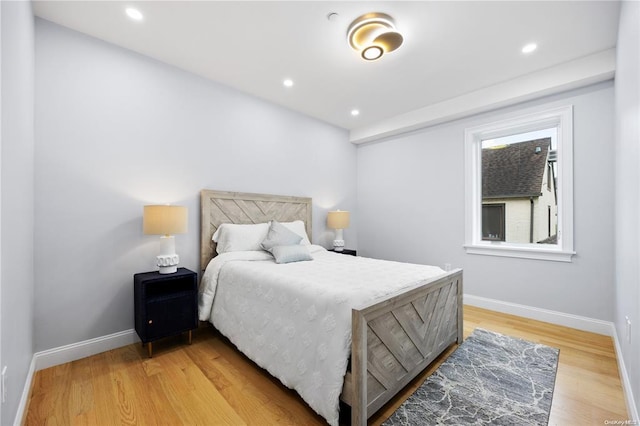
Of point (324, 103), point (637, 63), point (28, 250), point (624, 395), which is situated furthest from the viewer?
point (324, 103)

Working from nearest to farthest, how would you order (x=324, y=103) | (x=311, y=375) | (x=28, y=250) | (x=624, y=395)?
(x=311, y=375) < (x=624, y=395) < (x=28, y=250) < (x=324, y=103)

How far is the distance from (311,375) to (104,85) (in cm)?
296

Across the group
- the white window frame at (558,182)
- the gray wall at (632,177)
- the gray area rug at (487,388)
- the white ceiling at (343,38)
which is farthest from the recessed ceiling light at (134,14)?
the white window frame at (558,182)

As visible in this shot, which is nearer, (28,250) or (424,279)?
(28,250)

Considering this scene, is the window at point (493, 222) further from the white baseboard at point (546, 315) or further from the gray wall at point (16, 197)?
the gray wall at point (16, 197)

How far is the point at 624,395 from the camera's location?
5.81ft

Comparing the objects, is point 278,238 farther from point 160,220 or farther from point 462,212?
point 462,212

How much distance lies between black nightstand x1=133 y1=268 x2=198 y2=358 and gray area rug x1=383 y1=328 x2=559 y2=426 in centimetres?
183

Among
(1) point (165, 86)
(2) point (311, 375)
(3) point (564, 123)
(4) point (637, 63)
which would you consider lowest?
(2) point (311, 375)

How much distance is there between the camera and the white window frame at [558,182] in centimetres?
290

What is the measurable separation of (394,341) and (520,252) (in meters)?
2.47

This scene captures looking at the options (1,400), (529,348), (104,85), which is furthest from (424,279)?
(104,85)

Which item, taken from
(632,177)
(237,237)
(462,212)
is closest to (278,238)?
(237,237)

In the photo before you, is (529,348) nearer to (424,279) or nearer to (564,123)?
(424,279)
